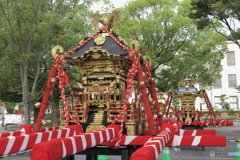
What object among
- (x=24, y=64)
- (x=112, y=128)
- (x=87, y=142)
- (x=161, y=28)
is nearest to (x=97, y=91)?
(x=112, y=128)

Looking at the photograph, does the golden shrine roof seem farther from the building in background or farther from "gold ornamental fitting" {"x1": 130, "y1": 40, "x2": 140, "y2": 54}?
the building in background

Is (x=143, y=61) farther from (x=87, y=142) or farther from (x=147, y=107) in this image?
(x=87, y=142)

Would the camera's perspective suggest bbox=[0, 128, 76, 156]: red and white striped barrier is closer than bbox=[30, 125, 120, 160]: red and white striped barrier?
No

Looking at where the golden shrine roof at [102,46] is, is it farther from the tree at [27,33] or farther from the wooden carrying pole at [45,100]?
the tree at [27,33]

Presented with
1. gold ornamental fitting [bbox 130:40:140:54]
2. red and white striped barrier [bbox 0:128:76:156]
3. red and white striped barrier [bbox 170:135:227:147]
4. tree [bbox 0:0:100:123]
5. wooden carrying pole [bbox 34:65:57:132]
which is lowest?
red and white striped barrier [bbox 170:135:227:147]

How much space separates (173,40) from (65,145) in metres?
25.1

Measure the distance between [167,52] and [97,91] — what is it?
69.9 feet

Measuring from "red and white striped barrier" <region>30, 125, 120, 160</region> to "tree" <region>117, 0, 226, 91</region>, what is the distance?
69.2 feet

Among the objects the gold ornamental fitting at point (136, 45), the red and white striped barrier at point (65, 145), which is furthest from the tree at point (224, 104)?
the red and white striped barrier at point (65, 145)

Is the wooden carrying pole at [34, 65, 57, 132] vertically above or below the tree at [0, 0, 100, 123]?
below

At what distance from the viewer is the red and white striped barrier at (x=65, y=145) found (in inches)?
135

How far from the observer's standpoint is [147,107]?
6.78 metres

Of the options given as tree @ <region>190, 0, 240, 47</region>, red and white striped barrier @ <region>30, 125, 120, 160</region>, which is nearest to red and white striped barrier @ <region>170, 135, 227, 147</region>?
red and white striped barrier @ <region>30, 125, 120, 160</region>

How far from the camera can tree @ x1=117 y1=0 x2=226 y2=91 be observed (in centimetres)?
2692
